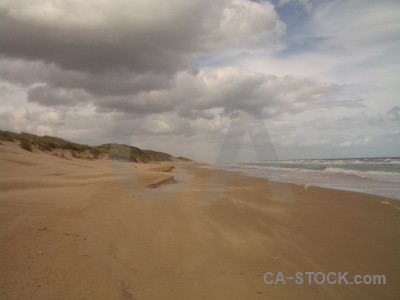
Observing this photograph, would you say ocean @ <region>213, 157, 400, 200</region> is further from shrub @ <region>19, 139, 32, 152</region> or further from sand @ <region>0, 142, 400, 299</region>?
shrub @ <region>19, 139, 32, 152</region>

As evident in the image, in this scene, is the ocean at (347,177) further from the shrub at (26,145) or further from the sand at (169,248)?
the shrub at (26,145)

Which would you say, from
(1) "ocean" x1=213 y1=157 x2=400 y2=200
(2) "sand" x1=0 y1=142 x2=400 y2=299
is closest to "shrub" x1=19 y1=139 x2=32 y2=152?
(2) "sand" x1=0 y1=142 x2=400 y2=299

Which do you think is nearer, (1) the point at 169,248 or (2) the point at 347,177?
(1) the point at 169,248

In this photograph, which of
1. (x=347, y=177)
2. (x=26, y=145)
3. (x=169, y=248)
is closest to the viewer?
(x=169, y=248)

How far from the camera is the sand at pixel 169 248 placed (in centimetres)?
298

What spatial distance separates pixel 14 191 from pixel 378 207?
11.0 metres

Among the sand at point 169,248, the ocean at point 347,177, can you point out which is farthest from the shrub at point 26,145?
the ocean at point 347,177

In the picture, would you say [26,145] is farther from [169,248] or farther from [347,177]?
[347,177]

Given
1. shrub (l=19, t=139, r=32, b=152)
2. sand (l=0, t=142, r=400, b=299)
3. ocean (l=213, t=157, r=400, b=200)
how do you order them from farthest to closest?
shrub (l=19, t=139, r=32, b=152) → ocean (l=213, t=157, r=400, b=200) → sand (l=0, t=142, r=400, b=299)

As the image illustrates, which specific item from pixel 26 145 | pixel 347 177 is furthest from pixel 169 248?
pixel 347 177

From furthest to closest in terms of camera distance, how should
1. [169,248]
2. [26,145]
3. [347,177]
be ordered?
1. [347,177]
2. [26,145]
3. [169,248]

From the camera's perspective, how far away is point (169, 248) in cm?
432

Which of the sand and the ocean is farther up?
the ocean

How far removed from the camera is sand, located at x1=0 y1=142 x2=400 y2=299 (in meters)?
2.98
